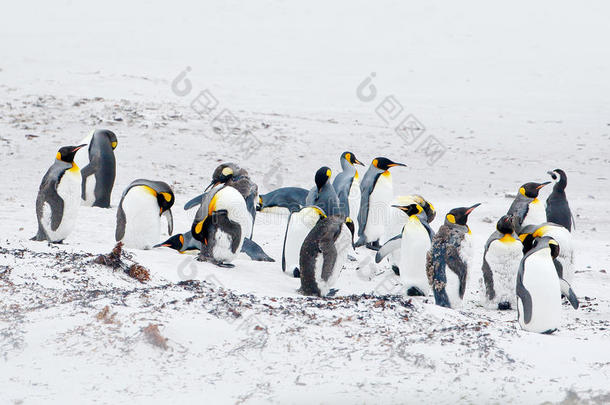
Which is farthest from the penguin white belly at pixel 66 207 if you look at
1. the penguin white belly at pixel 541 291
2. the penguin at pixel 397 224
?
the penguin white belly at pixel 541 291

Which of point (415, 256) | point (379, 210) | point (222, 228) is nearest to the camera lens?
point (415, 256)

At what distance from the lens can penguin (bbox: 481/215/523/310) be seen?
5809mm

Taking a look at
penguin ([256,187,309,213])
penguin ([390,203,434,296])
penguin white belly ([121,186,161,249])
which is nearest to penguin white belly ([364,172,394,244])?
penguin ([256,187,309,213])

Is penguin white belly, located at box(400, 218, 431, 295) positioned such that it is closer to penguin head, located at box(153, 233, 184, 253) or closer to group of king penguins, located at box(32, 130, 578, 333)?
group of king penguins, located at box(32, 130, 578, 333)

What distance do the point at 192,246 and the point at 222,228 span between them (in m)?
0.59

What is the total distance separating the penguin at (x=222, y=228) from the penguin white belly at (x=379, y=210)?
1775 millimetres

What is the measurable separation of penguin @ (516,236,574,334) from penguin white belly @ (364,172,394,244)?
8.83 ft

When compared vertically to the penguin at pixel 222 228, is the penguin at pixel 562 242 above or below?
above

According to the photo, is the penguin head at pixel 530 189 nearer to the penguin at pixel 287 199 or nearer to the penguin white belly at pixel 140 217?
the penguin at pixel 287 199

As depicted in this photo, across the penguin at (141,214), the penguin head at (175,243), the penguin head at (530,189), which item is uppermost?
the penguin head at (530,189)

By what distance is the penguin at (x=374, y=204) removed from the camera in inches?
314

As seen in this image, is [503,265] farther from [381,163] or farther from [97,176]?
[97,176]

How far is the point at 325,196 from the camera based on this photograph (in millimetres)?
7324

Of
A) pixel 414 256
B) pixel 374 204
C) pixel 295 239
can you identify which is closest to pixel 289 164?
pixel 374 204
